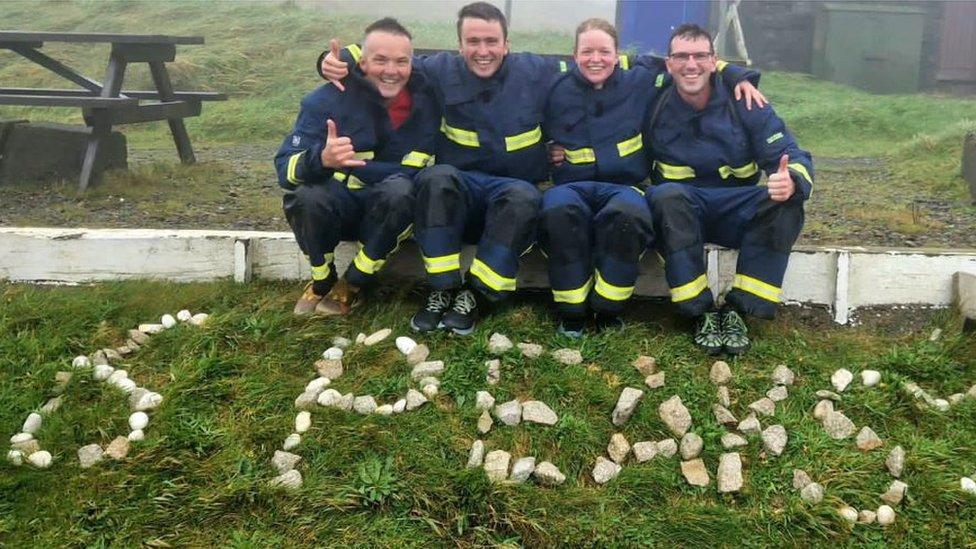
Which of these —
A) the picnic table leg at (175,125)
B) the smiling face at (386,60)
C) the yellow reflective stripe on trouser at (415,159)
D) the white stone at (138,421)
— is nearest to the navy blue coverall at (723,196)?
the yellow reflective stripe on trouser at (415,159)

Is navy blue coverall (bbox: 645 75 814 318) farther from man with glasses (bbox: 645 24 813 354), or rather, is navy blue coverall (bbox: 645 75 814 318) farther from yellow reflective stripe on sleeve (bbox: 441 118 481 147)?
yellow reflective stripe on sleeve (bbox: 441 118 481 147)

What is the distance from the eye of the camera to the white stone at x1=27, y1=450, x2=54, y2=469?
104 inches

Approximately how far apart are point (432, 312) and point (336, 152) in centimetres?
79

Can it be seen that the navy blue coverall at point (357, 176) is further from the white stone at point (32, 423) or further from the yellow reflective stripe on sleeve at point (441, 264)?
the white stone at point (32, 423)

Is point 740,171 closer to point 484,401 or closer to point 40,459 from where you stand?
point 484,401

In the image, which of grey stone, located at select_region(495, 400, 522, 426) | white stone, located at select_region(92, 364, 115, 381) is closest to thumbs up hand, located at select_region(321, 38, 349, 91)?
white stone, located at select_region(92, 364, 115, 381)

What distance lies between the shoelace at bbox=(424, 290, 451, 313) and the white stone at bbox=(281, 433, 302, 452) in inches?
34.9

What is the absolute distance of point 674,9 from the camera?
16.4m

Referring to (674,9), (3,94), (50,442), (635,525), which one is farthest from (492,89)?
(674,9)

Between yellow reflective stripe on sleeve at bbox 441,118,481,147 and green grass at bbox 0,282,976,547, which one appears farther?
yellow reflective stripe on sleeve at bbox 441,118,481,147

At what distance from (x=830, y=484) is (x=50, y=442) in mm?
2662

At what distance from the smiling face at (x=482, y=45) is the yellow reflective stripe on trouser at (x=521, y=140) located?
1.00 ft

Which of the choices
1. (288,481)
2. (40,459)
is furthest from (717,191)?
(40,459)

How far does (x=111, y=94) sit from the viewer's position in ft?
21.1
